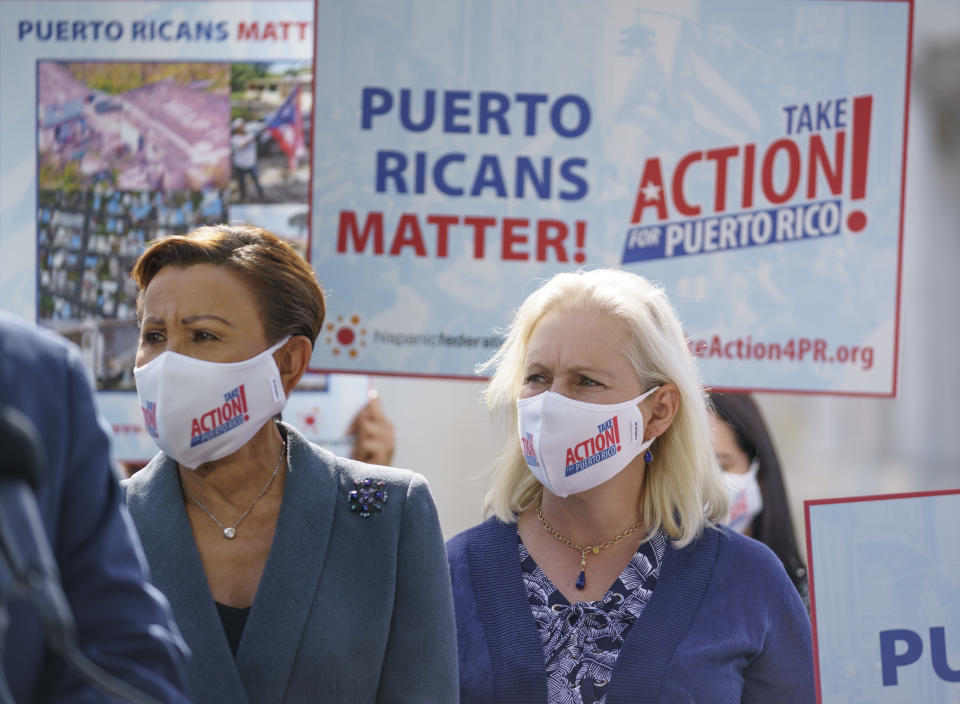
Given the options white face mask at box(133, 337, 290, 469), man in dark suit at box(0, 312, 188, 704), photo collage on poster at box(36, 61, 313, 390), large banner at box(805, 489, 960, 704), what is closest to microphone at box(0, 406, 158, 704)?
man in dark suit at box(0, 312, 188, 704)

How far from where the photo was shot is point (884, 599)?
2570 millimetres

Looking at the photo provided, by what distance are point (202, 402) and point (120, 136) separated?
1.80 m

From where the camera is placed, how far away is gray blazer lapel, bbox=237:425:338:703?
7.78 feet

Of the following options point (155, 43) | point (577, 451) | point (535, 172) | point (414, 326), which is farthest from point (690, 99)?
point (155, 43)

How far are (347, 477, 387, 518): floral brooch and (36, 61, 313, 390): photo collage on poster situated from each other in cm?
166

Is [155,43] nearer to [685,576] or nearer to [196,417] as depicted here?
[196,417]

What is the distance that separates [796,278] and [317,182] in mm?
1506

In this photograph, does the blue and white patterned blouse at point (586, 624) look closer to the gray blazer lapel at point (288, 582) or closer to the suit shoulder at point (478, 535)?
the suit shoulder at point (478, 535)

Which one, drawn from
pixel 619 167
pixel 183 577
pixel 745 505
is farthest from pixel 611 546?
pixel 745 505

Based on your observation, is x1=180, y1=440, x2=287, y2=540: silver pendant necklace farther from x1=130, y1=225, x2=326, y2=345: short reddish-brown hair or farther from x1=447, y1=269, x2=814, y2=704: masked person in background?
x1=447, y1=269, x2=814, y2=704: masked person in background

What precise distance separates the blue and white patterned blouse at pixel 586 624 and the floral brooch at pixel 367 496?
471 mm

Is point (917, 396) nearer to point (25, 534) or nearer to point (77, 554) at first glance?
point (77, 554)

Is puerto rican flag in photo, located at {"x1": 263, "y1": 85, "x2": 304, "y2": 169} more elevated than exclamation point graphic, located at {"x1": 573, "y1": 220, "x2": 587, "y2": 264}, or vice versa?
puerto rican flag in photo, located at {"x1": 263, "y1": 85, "x2": 304, "y2": 169}

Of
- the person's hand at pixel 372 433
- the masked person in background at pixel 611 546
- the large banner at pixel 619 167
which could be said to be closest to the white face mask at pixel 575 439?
the masked person in background at pixel 611 546
